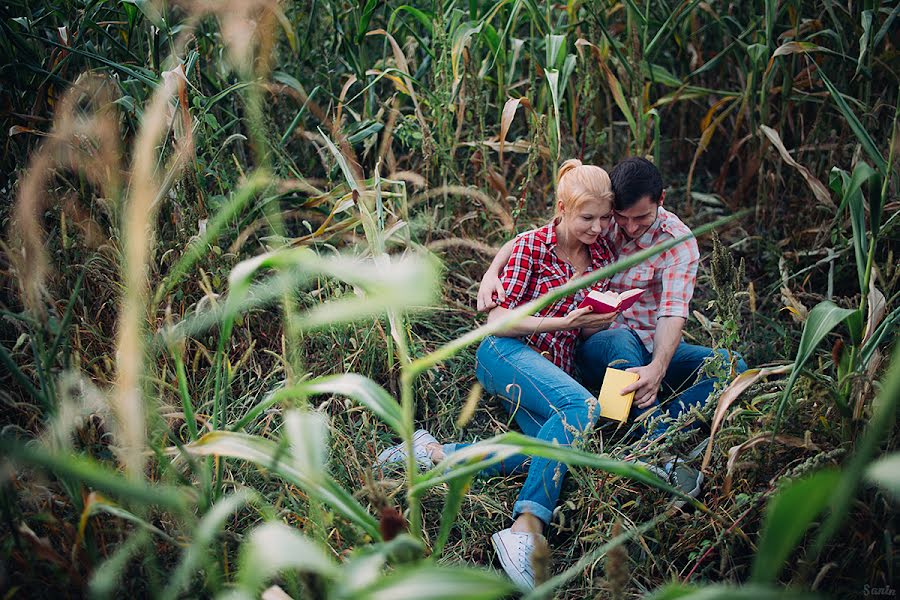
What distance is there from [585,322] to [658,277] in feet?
1.20

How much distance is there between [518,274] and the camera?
2.06 meters

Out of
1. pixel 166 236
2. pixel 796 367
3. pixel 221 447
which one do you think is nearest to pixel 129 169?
pixel 166 236

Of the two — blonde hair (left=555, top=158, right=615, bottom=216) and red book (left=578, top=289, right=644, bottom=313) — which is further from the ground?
blonde hair (left=555, top=158, right=615, bottom=216)

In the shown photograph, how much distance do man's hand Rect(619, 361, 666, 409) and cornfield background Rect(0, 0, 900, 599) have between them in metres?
0.17

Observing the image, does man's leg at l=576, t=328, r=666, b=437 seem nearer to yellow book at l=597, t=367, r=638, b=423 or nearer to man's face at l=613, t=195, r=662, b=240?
yellow book at l=597, t=367, r=638, b=423

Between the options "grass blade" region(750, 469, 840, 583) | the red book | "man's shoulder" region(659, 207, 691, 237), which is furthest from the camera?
"man's shoulder" region(659, 207, 691, 237)

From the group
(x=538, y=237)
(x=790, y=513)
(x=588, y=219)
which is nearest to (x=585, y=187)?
(x=588, y=219)

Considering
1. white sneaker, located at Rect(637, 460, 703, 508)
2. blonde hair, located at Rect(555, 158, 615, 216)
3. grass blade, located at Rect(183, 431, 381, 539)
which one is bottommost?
white sneaker, located at Rect(637, 460, 703, 508)

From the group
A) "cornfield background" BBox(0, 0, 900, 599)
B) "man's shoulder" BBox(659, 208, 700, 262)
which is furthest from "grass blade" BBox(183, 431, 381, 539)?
"man's shoulder" BBox(659, 208, 700, 262)

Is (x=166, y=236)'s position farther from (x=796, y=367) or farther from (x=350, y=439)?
(x=796, y=367)

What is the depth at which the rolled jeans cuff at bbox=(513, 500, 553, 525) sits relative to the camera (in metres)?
1.72

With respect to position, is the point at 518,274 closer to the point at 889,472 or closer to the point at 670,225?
the point at 670,225

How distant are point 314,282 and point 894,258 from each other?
181 cm

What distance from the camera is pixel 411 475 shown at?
3.96 feet
